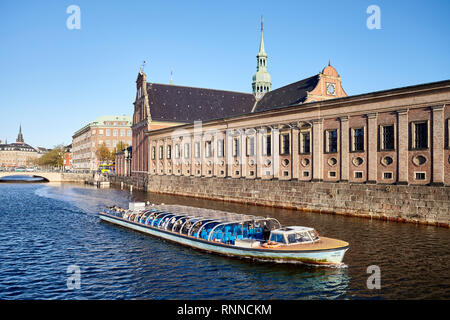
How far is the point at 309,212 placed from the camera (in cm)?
4466

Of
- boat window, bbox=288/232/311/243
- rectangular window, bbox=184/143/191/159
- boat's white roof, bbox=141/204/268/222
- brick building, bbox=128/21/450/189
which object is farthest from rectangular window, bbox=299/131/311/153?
rectangular window, bbox=184/143/191/159

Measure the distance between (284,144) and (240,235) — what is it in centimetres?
2642

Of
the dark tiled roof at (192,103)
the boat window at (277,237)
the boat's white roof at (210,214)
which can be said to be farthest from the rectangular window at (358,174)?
the dark tiled roof at (192,103)

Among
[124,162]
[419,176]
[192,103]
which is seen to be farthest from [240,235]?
[124,162]

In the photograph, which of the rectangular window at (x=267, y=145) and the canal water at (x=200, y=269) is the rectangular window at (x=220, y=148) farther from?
the canal water at (x=200, y=269)

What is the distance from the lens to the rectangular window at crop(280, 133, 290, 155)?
165ft

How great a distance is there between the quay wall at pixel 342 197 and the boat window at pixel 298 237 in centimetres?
1622

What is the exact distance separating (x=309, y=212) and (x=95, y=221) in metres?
23.3

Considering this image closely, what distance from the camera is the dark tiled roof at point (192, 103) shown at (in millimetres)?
89188

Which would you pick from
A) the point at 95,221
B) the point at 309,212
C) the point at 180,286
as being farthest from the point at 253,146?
the point at 180,286

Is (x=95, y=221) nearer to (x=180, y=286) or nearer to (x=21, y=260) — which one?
(x=21, y=260)

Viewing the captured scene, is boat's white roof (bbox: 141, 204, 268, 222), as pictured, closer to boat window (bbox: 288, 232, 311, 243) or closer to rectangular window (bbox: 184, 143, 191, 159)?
boat window (bbox: 288, 232, 311, 243)

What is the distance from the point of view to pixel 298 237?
23.6 meters
